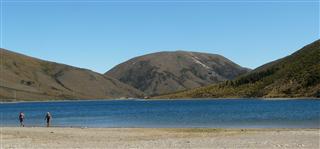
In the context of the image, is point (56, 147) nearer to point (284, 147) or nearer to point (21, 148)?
point (21, 148)

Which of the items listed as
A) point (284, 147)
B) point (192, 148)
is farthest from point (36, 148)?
point (284, 147)

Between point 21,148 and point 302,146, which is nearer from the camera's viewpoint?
Answer: point 302,146

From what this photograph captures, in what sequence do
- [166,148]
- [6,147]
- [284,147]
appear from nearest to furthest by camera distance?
[284,147] → [166,148] → [6,147]

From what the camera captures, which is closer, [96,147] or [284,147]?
[284,147]

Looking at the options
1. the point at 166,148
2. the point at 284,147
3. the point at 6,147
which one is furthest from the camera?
the point at 6,147

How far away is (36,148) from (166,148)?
A: 8.53 meters

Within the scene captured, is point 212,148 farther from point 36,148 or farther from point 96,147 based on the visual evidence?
point 36,148

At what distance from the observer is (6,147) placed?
3597 cm

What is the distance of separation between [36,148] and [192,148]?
10121 mm

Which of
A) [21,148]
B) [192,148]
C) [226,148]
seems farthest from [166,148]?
[21,148]

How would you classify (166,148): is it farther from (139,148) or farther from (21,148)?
(21,148)

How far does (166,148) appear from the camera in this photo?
33.6 meters

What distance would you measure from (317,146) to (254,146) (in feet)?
12.0

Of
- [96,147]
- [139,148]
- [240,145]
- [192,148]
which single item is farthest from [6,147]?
[240,145]
